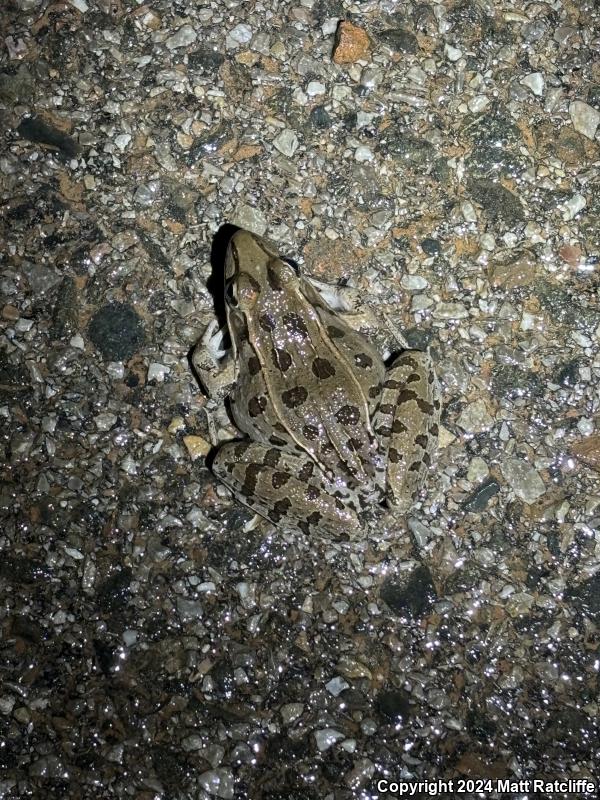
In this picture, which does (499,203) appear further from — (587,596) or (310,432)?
(587,596)

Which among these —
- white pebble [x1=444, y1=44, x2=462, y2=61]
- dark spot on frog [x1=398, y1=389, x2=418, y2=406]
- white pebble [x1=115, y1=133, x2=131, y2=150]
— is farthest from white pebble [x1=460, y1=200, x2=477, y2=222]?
white pebble [x1=115, y1=133, x2=131, y2=150]

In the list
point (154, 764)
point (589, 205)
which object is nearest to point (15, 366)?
point (154, 764)

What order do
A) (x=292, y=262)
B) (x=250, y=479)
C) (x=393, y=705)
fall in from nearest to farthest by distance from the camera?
1. (x=393, y=705)
2. (x=250, y=479)
3. (x=292, y=262)

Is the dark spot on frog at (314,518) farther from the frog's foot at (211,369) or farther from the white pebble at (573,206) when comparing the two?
the white pebble at (573,206)

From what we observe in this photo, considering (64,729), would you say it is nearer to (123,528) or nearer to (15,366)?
(123,528)

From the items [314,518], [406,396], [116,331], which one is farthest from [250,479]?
[116,331]
